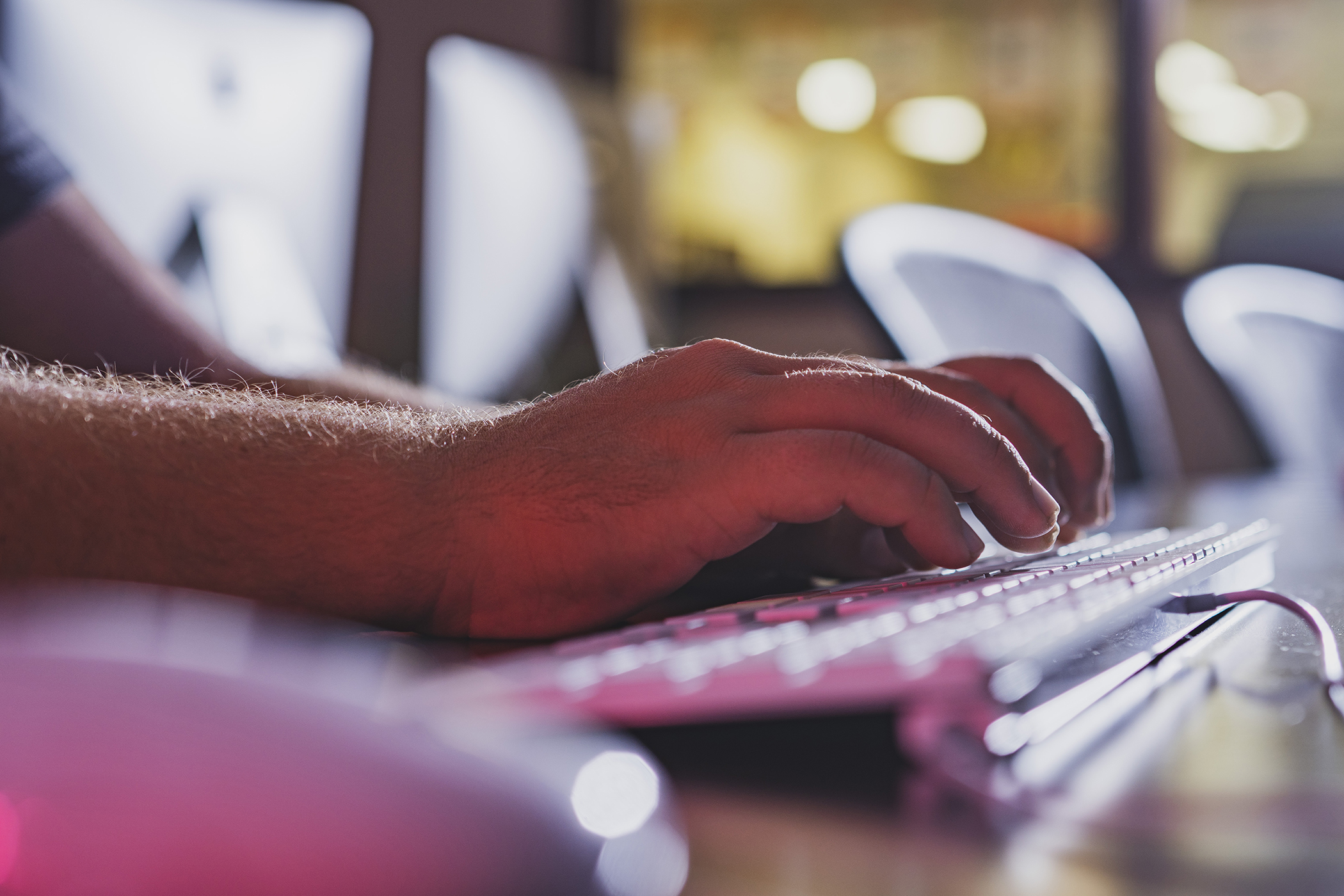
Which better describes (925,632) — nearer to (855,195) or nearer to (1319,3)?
(855,195)

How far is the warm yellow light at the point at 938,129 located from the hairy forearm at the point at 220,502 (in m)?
3.67

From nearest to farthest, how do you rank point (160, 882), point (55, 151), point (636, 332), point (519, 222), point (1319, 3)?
point (160, 882)
point (55, 151)
point (519, 222)
point (636, 332)
point (1319, 3)

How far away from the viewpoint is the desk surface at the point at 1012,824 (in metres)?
0.16

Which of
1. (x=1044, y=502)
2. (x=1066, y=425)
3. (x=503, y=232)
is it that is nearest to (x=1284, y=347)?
(x=503, y=232)

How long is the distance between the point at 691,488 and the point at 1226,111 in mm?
3972

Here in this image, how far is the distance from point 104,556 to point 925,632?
0.84 ft

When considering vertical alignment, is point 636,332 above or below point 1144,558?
above

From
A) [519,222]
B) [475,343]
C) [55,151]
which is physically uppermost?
[519,222]

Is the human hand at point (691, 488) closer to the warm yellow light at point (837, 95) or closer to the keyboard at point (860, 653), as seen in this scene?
the keyboard at point (860, 653)

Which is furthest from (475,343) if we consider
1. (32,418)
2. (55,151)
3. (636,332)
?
(32,418)

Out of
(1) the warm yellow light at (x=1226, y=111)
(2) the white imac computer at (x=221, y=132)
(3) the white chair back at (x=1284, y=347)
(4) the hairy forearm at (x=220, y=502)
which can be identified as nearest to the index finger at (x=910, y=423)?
(4) the hairy forearm at (x=220, y=502)

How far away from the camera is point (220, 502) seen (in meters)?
0.36

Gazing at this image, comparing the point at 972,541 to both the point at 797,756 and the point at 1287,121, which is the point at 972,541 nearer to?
the point at 797,756

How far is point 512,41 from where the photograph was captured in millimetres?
2586
